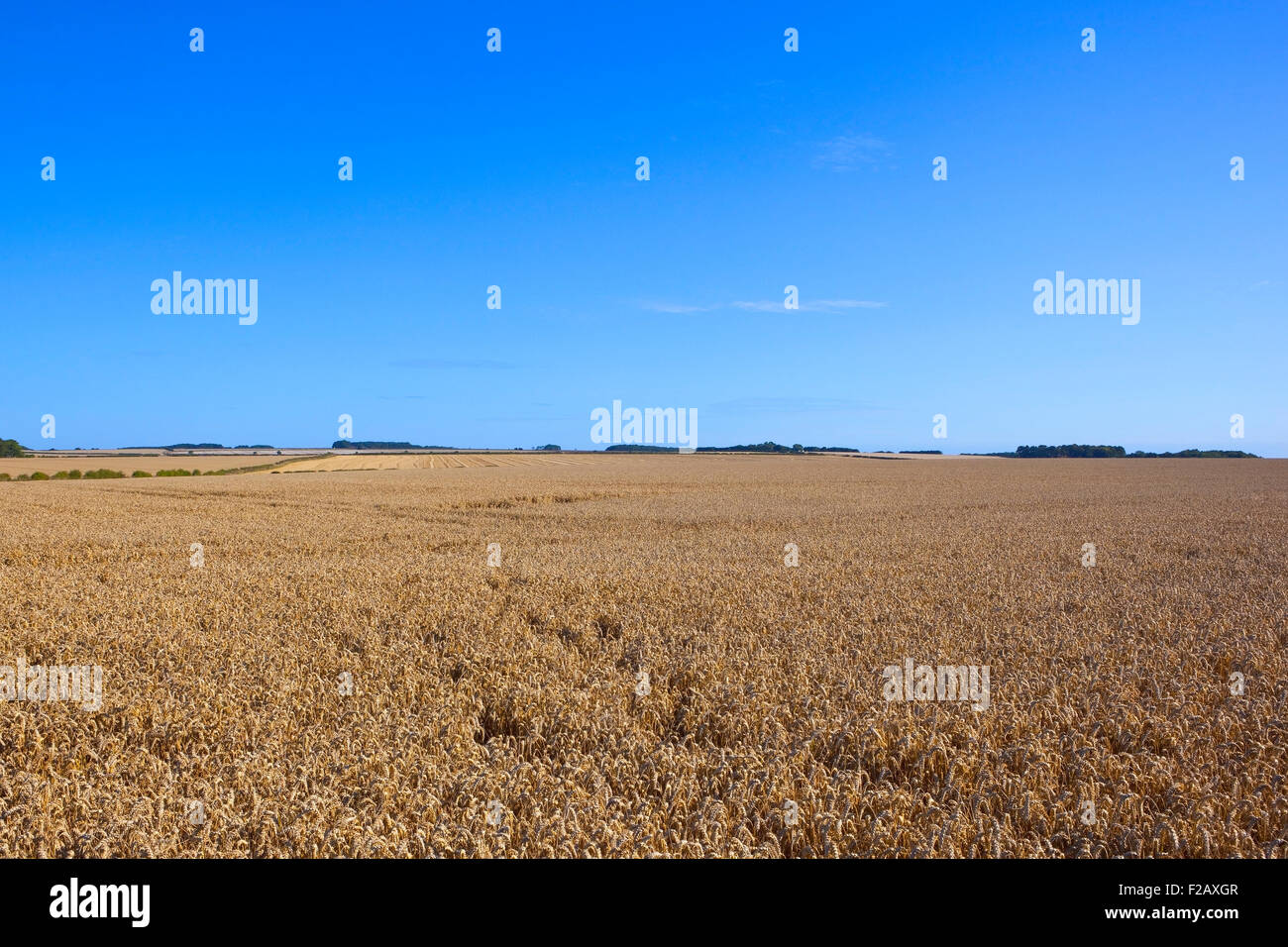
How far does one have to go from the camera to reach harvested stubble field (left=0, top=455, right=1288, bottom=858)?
3859 millimetres

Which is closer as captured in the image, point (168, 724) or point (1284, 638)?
point (168, 724)

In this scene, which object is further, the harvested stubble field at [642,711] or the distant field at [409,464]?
the distant field at [409,464]

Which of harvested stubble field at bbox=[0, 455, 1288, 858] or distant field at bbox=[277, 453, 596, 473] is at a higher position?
distant field at bbox=[277, 453, 596, 473]

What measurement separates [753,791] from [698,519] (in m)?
18.4

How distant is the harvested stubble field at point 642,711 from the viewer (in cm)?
386

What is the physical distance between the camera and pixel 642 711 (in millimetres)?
5660

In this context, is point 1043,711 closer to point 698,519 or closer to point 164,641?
point 164,641

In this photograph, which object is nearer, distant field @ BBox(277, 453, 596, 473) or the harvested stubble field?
the harvested stubble field

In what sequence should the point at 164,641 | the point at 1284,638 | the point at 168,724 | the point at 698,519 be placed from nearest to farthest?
the point at 168,724 < the point at 164,641 < the point at 1284,638 < the point at 698,519

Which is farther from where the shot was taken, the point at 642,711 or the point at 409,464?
the point at 409,464

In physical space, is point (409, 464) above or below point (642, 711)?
above

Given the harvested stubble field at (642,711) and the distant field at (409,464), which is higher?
the distant field at (409,464)
